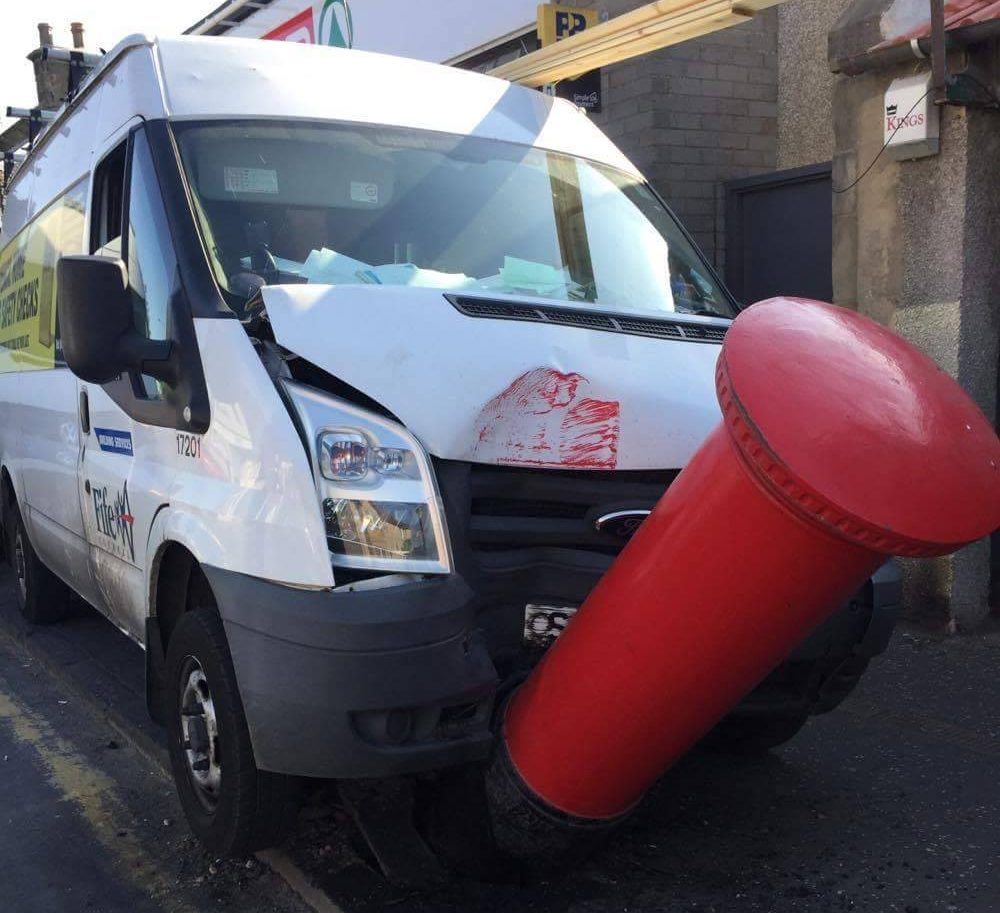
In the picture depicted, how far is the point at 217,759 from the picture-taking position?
3.34 meters

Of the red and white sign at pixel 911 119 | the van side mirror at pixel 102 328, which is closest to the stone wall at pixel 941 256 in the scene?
the red and white sign at pixel 911 119

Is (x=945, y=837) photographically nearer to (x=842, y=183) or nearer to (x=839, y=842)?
(x=839, y=842)

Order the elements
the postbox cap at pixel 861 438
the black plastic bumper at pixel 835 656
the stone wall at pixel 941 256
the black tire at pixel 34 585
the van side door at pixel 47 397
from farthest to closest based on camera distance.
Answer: the black tire at pixel 34 585, the stone wall at pixel 941 256, the van side door at pixel 47 397, the black plastic bumper at pixel 835 656, the postbox cap at pixel 861 438

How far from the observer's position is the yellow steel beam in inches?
223

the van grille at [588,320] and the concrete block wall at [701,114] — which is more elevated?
the concrete block wall at [701,114]

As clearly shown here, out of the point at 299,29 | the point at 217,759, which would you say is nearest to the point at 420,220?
the point at 217,759

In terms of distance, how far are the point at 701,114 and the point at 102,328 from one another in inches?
271

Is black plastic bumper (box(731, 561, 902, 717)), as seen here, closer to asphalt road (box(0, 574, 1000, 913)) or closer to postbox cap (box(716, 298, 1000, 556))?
asphalt road (box(0, 574, 1000, 913))

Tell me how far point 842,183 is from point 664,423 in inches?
148

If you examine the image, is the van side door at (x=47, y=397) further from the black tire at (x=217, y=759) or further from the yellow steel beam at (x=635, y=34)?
the yellow steel beam at (x=635, y=34)

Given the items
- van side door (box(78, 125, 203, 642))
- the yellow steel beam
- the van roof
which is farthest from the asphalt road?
the yellow steel beam

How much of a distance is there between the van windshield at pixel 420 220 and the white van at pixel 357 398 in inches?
0.4

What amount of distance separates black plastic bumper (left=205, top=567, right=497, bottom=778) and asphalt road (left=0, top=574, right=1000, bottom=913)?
25.7 inches

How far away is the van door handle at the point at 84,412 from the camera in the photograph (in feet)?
14.9
